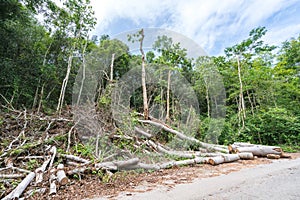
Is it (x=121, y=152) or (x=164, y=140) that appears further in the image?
(x=164, y=140)

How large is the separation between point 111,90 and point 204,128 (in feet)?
15.4

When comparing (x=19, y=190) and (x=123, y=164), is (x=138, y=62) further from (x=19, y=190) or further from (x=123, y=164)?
(x=19, y=190)

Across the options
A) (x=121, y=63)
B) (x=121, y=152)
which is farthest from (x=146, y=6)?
(x=121, y=152)

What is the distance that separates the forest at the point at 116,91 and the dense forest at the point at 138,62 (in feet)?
0.15

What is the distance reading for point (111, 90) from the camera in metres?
6.11

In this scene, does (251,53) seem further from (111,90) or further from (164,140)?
(111,90)

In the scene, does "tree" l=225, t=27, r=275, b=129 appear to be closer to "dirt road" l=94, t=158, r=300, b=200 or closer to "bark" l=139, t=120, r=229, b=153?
"bark" l=139, t=120, r=229, b=153

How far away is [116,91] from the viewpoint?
253 inches

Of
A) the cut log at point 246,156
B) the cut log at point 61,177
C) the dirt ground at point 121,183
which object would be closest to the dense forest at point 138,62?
the cut log at point 246,156

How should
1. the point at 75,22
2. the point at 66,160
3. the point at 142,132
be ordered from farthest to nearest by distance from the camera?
the point at 75,22 → the point at 142,132 → the point at 66,160

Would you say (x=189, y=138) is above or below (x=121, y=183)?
above

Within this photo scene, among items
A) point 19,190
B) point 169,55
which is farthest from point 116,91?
point 169,55

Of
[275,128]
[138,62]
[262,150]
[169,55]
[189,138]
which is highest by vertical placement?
[169,55]

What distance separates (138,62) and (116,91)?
4.43 m
